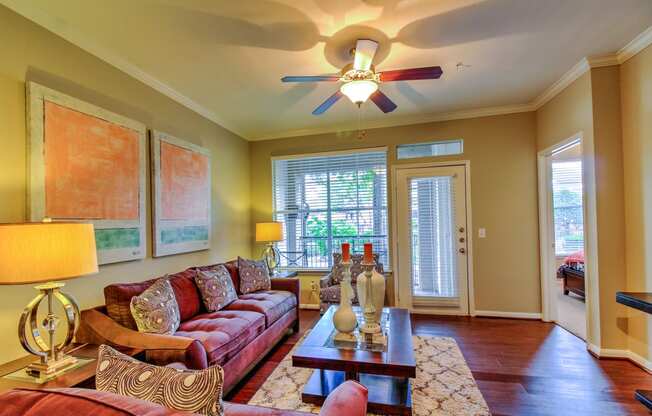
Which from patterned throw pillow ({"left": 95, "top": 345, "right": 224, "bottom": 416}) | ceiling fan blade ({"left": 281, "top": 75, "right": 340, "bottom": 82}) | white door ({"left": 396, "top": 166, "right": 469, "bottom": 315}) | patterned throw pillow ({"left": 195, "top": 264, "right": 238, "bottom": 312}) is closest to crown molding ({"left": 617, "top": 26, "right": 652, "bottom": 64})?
white door ({"left": 396, "top": 166, "right": 469, "bottom": 315})

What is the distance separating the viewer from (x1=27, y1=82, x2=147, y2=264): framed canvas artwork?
2.05 m

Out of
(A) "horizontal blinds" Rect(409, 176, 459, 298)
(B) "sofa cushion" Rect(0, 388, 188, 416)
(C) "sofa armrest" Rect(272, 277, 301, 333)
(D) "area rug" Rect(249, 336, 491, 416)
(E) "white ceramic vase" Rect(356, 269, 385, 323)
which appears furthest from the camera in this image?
(A) "horizontal blinds" Rect(409, 176, 459, 298)

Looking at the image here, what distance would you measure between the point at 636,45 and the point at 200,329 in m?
4.31

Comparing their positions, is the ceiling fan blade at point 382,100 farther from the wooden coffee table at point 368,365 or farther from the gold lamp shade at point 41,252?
the gold lamp shade at point 41,252

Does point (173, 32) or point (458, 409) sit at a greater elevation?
point (173, 32)

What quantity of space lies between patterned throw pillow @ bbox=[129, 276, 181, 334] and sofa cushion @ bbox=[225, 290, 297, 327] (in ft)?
2.26

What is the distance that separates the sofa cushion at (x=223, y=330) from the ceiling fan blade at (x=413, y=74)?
2.30 metres

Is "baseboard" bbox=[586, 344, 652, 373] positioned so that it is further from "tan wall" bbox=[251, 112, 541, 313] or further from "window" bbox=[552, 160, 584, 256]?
"window" bbox=[552, 160, 584, 256]

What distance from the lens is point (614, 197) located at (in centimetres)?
281

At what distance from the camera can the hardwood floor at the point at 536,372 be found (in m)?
2.12

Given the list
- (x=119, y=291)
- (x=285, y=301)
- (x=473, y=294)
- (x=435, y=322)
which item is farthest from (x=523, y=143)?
(x=119, y=291)

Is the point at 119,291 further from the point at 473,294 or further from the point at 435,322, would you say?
the point at 473,294

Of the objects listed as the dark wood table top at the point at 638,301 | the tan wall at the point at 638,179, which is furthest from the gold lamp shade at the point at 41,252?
the tan wall at the point at 638,179

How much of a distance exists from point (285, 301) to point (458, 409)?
73.8 inches
